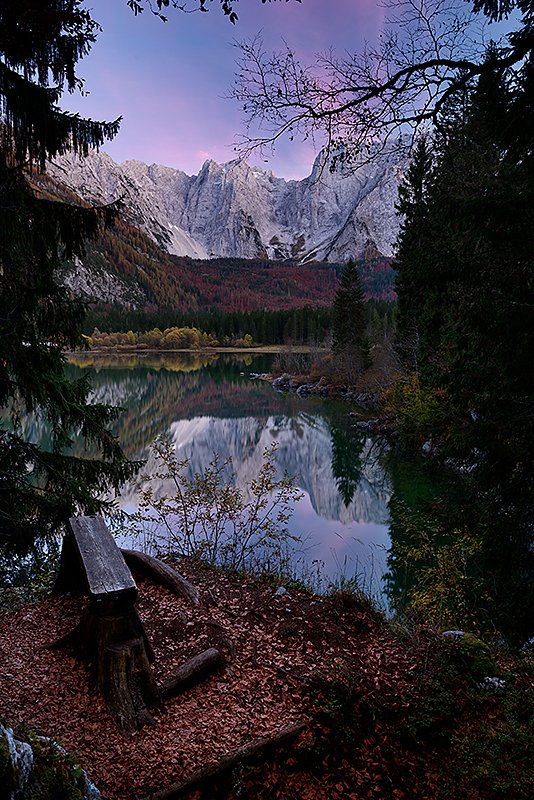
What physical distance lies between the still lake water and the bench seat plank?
5.64 meters

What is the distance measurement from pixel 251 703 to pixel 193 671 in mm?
528

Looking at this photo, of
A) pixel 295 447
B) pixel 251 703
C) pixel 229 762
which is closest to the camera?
pixel 229 762

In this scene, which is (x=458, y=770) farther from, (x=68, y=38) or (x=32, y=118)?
(x=68, y=38)

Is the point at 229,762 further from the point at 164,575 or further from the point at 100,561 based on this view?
the point at 164,575

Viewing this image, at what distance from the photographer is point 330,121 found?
11.3 ft

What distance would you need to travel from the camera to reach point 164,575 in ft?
Answer: 18.1

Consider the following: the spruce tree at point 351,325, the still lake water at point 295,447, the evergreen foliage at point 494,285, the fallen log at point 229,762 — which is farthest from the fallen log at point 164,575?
the spruce tree at point 351,325

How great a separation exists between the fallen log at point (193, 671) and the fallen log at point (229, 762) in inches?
29.2

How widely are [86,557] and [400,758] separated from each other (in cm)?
288

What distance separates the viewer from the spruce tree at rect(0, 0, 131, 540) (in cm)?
478

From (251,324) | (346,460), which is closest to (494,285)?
(346,460)

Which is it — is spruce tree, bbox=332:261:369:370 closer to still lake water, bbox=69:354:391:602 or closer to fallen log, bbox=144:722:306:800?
still lake water, bbox=69:354:391:602

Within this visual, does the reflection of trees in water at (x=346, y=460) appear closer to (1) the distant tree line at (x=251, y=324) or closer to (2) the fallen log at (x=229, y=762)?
(2) the fallen log at (x=229, y=762)

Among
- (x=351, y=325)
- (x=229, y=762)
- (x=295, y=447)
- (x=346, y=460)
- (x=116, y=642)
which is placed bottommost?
(x=295, y=447)
